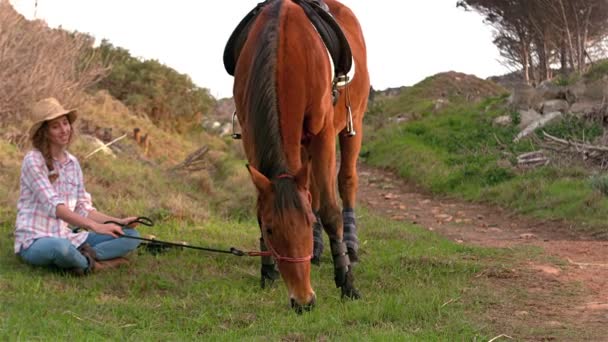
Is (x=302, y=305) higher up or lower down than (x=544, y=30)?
lower down

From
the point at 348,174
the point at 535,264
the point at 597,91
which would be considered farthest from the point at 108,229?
the point at 597,91

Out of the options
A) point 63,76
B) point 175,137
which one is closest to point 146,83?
point 175,137

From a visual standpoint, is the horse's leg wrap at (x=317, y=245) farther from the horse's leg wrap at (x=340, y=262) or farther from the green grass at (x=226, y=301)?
the horse's leg wrap at (x=340, y=262)

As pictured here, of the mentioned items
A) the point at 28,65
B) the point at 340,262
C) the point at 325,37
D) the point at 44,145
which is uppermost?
the point at 28,65

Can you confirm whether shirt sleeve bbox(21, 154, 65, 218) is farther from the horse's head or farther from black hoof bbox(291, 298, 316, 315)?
black hoof bbox(291, 298, 316, 315)

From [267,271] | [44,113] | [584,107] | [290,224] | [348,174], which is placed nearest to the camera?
[290,224]

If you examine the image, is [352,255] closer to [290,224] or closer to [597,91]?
[290,224]

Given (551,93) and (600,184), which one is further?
(551,93)

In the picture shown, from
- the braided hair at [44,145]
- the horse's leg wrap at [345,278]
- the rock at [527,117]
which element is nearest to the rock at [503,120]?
the rock at [527,117]

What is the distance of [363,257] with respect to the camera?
252 inches

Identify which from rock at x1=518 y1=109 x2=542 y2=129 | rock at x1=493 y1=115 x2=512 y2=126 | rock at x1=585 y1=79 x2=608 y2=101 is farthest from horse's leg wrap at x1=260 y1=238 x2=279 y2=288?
rock at x1=493 y1=115 x2=512 y2=126

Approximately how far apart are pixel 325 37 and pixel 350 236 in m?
2.04

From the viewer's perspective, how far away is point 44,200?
5.29 meters

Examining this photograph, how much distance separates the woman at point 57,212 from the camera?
525cm
